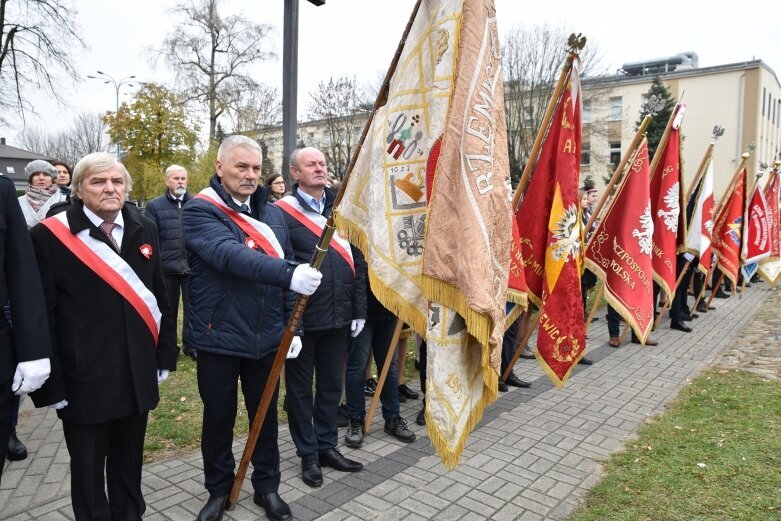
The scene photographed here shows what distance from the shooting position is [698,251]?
927cm

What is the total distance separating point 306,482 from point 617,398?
3658 millimetres

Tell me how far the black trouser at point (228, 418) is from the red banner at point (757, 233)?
11042 mm

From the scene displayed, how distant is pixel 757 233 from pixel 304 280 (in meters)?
11.5

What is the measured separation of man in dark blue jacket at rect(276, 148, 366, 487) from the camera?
12.7 feet

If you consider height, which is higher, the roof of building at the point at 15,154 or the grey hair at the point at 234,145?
the roof of building at the point at 15,154

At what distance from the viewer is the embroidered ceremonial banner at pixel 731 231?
1051cm

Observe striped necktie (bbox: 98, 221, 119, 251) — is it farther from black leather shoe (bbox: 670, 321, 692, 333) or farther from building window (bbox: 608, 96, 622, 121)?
building window (bbox: 608, 96, 622, 121)

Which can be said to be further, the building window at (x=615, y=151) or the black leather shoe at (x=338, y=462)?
the building window at (x=615, y=151)

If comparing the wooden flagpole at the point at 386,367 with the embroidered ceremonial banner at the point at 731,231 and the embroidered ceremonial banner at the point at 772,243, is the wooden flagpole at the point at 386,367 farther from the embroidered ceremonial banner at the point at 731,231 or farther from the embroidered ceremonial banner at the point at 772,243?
the embroidered ceremonial banner at the point at 772,243

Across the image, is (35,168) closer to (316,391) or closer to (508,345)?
(316,391)

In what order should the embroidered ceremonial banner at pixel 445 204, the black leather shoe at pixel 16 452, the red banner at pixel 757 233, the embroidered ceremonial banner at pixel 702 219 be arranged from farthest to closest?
the red banner at pixel 757 233
the embroidered ceremonial banner at pixel 702 219
the black leather shoe at pixel 16 452
the embroidered ceremonial banner at pixel 445 204

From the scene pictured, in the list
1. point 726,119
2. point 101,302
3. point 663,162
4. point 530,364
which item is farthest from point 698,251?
point 726,119

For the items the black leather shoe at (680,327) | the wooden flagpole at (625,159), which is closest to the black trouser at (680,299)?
the black leather shoe at (680,327)

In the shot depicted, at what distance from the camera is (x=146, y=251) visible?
2.97 meters
